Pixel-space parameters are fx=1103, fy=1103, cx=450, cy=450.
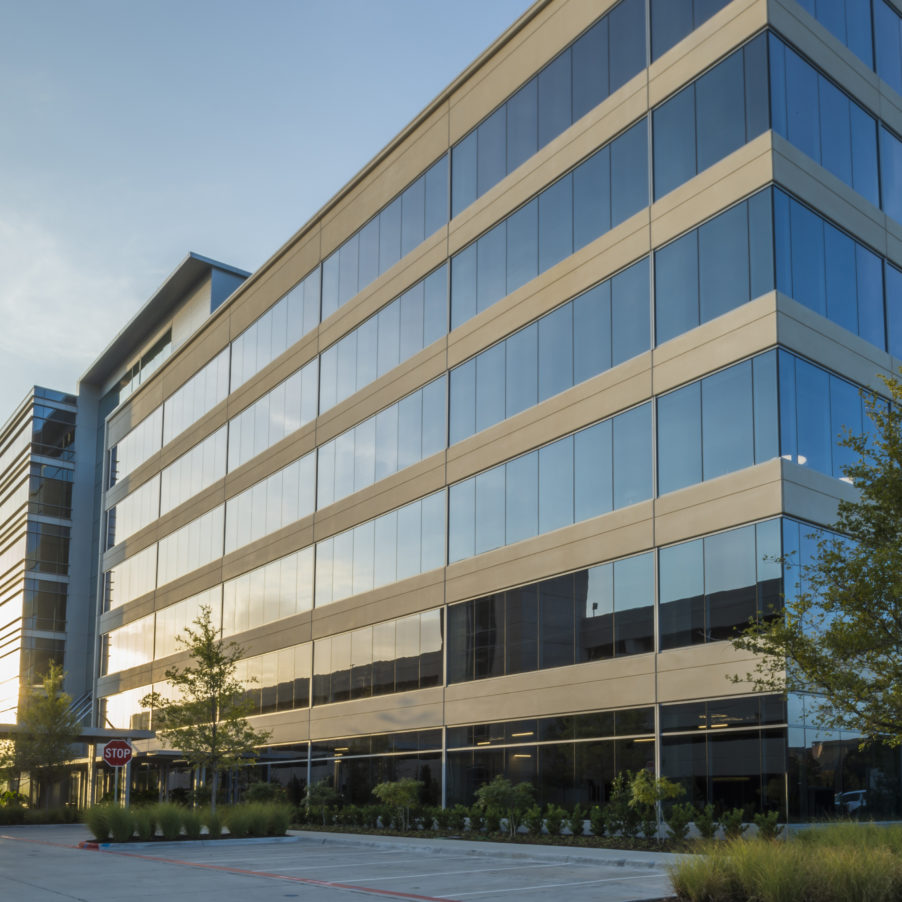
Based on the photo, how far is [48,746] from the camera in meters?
56.0

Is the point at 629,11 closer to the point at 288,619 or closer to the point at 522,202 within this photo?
the point at 522,202

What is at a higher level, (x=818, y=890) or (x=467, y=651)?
(x=467, y=651)

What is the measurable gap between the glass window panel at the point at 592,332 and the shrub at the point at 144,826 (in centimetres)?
1689

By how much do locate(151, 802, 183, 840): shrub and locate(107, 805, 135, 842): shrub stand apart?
631 mm

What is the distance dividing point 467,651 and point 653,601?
884 cm

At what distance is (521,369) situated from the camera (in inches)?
1356

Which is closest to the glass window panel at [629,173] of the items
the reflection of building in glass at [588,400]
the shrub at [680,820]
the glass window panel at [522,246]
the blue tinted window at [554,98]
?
the reflection of building in glass at [588,400]

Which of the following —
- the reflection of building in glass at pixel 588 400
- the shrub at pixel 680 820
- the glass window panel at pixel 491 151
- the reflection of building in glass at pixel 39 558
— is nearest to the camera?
the shrub at pixel 680 820

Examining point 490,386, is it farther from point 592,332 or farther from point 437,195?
point 437,195

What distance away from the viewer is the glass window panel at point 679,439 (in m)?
27.8

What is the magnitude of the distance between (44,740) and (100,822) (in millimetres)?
29237

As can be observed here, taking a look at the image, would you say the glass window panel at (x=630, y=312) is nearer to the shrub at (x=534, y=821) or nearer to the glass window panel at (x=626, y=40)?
the glass window panel at (x=626, y=40)

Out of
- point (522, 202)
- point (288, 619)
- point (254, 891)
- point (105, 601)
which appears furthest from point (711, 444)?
point (105, 601)

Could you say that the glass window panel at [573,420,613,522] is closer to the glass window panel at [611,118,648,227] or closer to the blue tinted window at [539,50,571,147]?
the glass window panel at [611,118,648,227]
